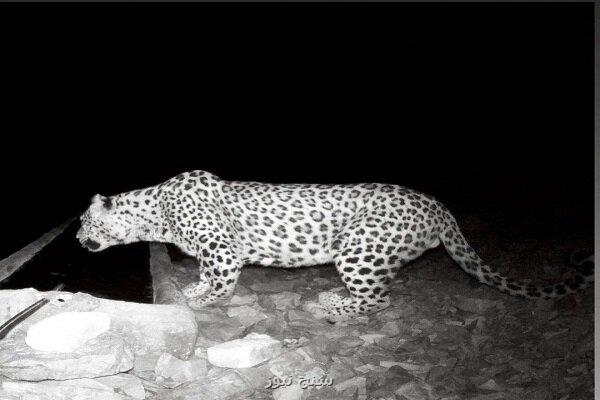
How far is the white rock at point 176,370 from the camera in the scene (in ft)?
12.9

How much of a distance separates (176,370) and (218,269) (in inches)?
62.5

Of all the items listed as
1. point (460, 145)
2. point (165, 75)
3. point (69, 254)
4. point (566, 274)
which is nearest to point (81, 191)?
point (69, 254)

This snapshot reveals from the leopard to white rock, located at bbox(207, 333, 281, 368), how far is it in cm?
119

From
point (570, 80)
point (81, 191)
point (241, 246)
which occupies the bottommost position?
point (81, 191)

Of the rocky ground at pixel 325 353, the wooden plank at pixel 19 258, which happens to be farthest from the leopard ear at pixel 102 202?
the wooden plank at pixel 19 258

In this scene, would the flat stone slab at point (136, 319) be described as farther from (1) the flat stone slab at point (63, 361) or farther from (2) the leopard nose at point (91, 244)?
(2) the leopard nose at point (91, 244)

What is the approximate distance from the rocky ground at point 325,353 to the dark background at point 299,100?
10.1ft

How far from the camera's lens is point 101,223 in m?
6.02

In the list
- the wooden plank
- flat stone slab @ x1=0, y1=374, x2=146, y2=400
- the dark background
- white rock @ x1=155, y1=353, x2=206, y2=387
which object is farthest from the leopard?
the dark background

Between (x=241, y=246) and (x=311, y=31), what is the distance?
32829mm

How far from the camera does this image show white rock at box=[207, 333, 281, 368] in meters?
4.12

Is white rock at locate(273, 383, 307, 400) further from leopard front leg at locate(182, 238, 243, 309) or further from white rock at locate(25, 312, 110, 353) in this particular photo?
leopard front leg at locate(182, 238, 243, 309)

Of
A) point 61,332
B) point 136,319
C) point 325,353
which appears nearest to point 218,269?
point 136,319

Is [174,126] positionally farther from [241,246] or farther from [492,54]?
[241,246]
